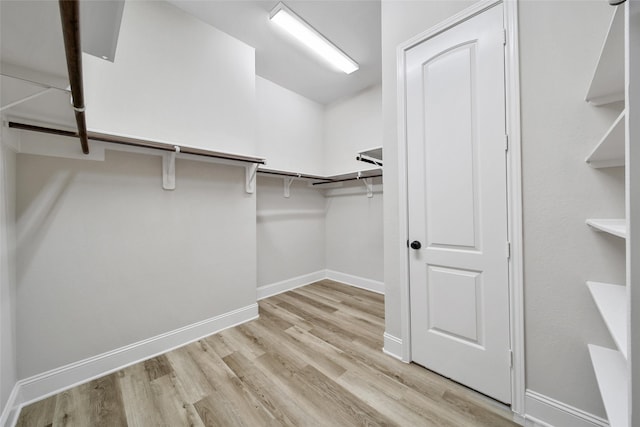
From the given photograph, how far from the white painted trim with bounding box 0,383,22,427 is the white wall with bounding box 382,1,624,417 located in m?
2.74

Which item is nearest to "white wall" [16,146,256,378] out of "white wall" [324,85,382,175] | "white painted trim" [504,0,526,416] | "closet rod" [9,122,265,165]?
"closet rod" [9,122,265,165]

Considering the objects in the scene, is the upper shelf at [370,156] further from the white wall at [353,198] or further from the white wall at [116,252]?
the white wall at [116,252]

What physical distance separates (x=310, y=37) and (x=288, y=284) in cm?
297

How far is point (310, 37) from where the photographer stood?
2.25 meters

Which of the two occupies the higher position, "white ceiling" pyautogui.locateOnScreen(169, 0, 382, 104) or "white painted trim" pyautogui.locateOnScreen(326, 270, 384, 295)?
"white ceiling" pyautogui.locateOnScreen(169, 0, 382, 104)

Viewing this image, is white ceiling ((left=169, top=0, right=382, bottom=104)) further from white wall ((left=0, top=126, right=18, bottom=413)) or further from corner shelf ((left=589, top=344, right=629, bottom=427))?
corner shelf ((left=589, top=344, right=629, bottom=427))

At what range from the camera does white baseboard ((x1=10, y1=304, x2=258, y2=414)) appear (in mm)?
1389

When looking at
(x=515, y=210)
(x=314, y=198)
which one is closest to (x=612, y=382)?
(x=515, y=210)

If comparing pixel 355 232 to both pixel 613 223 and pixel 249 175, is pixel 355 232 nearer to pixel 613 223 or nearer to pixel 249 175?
pixel 249 175

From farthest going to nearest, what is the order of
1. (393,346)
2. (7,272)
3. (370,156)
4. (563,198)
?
1. (370,156)
2. (393,346)
3. (7,272)
4. (563,198)

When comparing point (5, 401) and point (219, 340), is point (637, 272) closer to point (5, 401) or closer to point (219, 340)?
point (219, 340)

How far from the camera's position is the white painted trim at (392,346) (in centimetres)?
174

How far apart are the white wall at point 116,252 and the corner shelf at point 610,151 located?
243 centimetres

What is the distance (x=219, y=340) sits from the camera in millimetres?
2016
